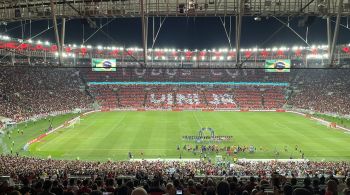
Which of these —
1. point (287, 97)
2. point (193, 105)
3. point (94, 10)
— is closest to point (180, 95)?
point (193, 105)

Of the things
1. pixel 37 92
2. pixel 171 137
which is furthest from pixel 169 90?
pixel 171 137

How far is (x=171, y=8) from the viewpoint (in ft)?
61.9

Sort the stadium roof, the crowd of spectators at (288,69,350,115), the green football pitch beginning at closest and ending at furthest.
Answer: the stadium roof
the green football pitch
the crowd of spectators at (288,69,350,115)

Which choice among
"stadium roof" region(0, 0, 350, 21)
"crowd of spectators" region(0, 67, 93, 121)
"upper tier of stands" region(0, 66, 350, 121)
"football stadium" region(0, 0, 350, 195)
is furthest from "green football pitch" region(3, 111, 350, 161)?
"stadium roof" region(0, 0, 350, 21)

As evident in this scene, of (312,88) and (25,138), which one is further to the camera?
(312,88)

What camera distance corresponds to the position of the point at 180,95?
85.1 m

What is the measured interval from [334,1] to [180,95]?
67.6 metres

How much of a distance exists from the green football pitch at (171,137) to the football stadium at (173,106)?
20 cm

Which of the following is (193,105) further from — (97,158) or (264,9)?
(264,9)

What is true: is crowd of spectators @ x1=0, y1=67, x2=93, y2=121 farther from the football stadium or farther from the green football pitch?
the green football pitch

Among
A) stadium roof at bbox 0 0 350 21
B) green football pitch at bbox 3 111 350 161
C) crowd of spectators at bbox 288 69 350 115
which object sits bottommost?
green football pitch at bbox 3 111 350 161

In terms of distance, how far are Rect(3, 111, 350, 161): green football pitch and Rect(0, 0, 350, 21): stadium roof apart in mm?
17339

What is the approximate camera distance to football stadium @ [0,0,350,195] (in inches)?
580

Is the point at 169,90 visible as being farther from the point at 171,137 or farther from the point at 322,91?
the point at 171,137
